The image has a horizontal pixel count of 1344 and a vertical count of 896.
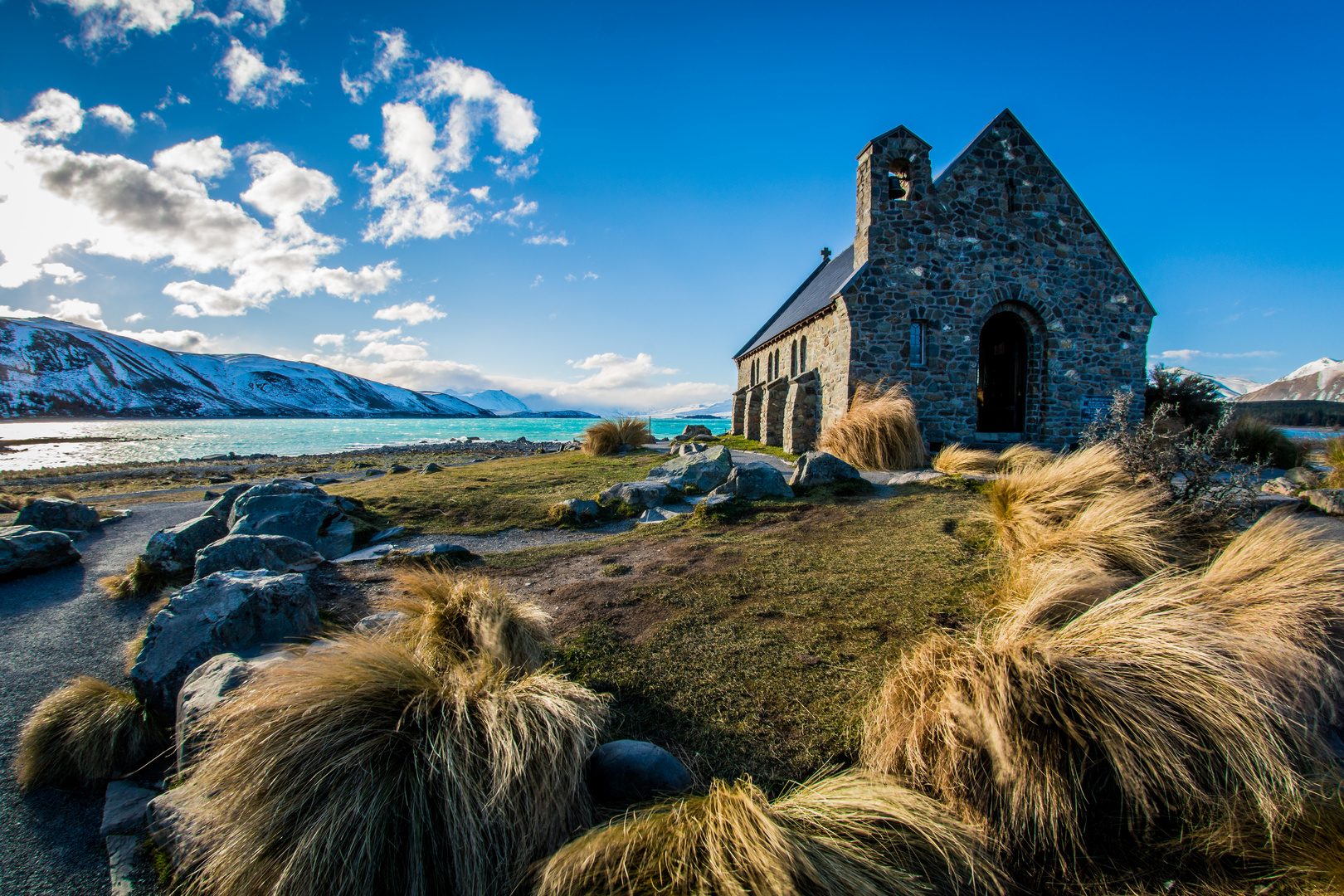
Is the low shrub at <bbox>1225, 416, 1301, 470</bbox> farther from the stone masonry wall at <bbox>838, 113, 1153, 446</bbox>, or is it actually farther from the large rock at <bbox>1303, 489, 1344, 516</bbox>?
the large rock at <bbox>1303, 489, 1344, 516</bbox>

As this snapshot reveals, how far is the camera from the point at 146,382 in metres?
121

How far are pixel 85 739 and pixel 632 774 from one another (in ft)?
10.7

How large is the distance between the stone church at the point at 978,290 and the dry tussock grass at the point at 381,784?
1261 centimetres

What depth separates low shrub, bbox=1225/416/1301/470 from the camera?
492 inches

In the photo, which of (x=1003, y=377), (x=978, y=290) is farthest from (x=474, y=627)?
(x=1003, y=377)

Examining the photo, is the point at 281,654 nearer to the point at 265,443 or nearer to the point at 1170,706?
the point at 1170,706

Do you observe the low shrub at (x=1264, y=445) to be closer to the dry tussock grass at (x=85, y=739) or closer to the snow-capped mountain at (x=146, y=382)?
the dry tussock grass at (x=85, y=739)

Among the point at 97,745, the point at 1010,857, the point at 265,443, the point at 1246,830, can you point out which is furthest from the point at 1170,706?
the point at 265,443

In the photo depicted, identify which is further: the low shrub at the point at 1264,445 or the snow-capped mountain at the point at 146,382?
the snow-capped mountain at the point at 146,382

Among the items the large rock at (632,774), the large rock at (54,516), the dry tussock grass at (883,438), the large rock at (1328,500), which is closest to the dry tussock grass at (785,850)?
the large rock at (632,774)

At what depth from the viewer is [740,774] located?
2.52 m

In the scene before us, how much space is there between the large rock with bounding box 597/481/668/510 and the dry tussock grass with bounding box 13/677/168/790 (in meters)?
6.08

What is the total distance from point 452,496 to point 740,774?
8789 mm

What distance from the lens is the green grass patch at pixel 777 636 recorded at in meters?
2.79
